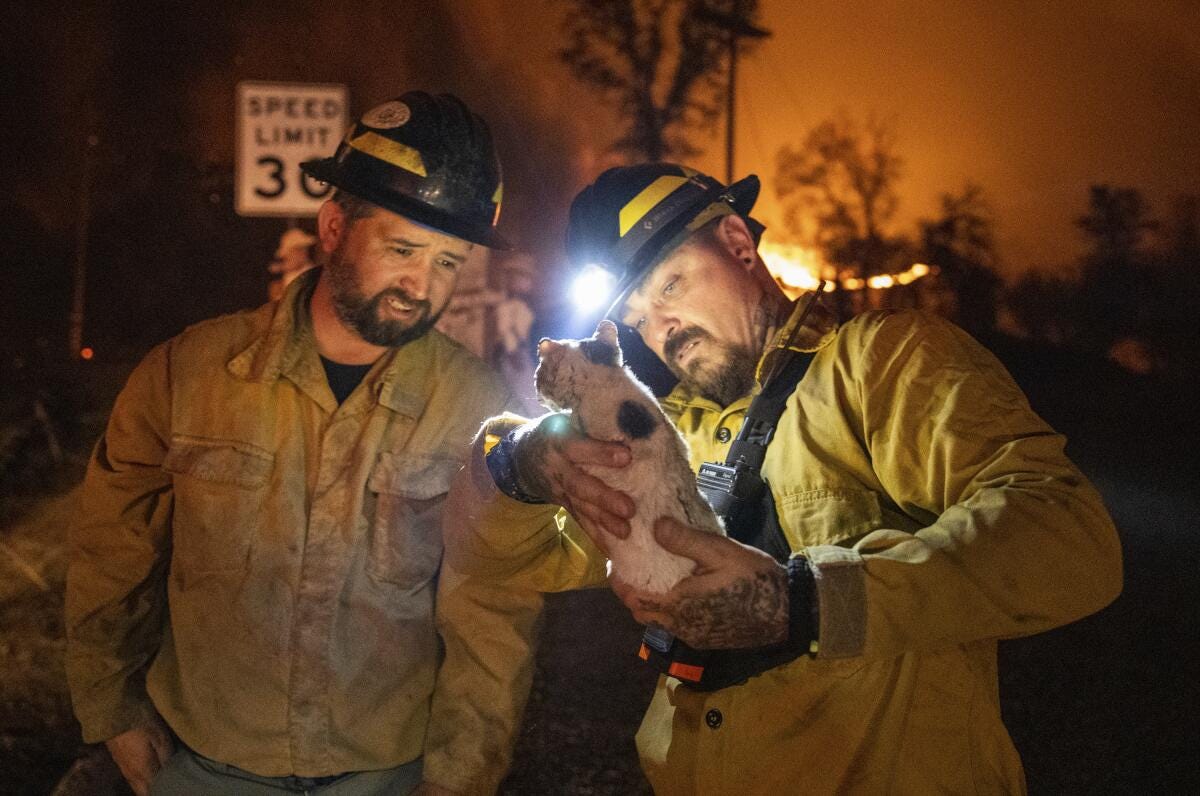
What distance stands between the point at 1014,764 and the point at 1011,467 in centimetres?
76

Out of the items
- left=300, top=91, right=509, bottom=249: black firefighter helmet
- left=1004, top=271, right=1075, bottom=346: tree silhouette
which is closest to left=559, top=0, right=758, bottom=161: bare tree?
left=1004, top=271, right=1075, bottom=346: tree silhouette

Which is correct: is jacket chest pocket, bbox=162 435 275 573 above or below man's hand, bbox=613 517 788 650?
below

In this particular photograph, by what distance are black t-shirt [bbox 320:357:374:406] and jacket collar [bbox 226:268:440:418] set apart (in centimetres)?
8

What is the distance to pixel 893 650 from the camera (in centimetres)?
172

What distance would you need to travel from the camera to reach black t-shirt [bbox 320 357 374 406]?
3008 mm

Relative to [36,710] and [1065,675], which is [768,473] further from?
[36,710]

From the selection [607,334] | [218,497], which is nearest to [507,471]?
[607,334]

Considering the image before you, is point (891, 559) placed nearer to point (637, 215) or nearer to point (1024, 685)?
point (637, 215)

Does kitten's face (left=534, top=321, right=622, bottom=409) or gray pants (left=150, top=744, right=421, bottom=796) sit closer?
kitten's face (left=534, top=321, right=622, bottom=409)

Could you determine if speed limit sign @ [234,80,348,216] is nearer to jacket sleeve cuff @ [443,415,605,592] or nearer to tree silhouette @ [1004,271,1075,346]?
jacket sleeve cuff @ [443,415,605,592]

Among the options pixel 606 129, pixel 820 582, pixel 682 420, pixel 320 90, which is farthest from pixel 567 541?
pixel 606 129

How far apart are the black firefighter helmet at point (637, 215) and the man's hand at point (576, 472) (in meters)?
0.88

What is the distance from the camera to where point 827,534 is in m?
2.08

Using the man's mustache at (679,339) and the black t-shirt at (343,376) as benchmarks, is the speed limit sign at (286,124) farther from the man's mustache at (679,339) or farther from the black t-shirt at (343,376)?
the man's mustache at (679,339)
